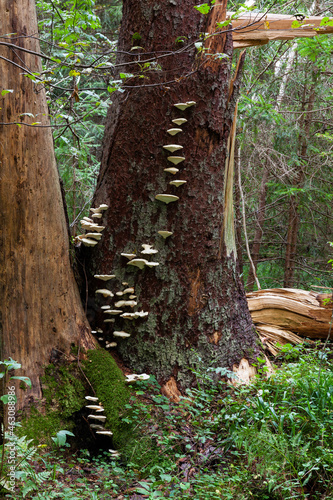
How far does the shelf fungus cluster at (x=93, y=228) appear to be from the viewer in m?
3.52

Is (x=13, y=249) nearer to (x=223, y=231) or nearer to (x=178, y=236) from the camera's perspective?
(x=178, y=236)

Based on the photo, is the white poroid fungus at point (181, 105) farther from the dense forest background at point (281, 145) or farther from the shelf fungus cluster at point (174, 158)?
the dense forest background at point (281, 145)

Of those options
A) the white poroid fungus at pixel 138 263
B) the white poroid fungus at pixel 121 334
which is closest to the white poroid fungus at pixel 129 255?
the white poroid fungus at pixel 138 263

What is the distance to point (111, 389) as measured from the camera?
10.5ft

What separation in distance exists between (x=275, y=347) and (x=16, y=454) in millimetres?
3433

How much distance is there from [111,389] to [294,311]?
3253 millimetres

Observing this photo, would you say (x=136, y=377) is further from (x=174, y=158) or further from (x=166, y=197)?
(x=174, y=158)

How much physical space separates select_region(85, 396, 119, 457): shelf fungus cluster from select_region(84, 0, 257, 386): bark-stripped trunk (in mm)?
510

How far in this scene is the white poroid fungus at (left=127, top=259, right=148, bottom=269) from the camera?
3360mm

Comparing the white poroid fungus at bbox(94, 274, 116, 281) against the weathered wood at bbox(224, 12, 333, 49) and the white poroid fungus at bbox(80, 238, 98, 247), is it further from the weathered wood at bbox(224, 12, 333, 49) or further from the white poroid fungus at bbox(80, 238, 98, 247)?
the weathered wood at bbox(224, 12, 333, 49)

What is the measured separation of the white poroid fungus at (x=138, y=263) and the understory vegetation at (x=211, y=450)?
1.03 metres

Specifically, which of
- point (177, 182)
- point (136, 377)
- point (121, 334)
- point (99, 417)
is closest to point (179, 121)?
point (177, 182)

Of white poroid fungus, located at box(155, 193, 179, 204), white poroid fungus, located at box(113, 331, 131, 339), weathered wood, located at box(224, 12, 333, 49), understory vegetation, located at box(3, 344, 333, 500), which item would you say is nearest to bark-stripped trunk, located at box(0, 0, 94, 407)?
white poroid fungus, located at box(113, 331, 131, 339)

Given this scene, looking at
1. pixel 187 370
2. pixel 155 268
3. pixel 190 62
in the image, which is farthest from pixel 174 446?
pixel 190 62
